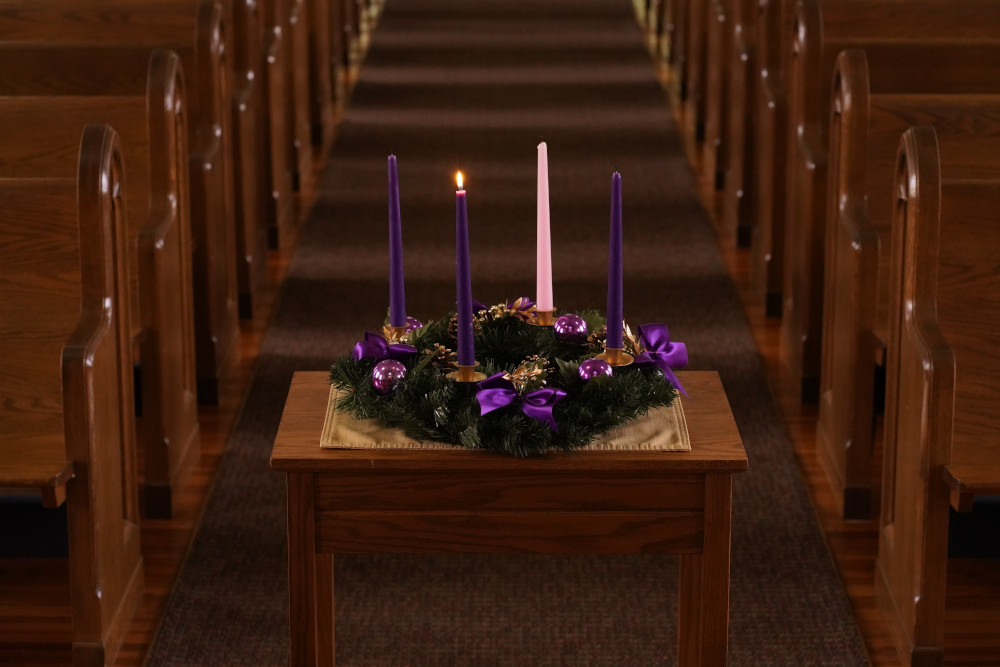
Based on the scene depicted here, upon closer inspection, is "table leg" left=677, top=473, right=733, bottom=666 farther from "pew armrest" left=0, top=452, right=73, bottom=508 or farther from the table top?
"pew armrest" left=0, top=452, right=73, bottom=508

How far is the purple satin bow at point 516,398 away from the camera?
2.00m

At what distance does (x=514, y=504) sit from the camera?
211 cm

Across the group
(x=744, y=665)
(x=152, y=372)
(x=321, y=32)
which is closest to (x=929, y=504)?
(x=744, y=665)

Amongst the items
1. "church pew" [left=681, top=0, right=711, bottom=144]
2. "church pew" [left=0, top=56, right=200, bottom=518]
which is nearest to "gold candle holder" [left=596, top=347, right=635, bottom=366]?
"church pew" [left=0, top=56, right=200, bottom=518]

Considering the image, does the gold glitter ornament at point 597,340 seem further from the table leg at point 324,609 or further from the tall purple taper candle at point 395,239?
the table leg at point 324,609

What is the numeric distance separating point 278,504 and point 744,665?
3.91 ft

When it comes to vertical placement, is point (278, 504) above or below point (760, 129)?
below

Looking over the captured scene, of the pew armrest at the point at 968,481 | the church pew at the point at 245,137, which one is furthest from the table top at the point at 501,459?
the church pew at the point at 245,137

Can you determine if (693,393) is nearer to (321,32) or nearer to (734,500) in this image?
(734,500)

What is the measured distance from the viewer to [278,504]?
3.54 m

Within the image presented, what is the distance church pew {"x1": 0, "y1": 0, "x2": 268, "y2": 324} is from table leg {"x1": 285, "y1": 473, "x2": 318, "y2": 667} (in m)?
2.35

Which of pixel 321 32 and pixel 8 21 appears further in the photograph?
pixel 321 32

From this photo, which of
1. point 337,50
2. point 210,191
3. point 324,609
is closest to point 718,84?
point 337,50

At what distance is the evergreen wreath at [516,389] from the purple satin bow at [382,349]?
0.01 m
